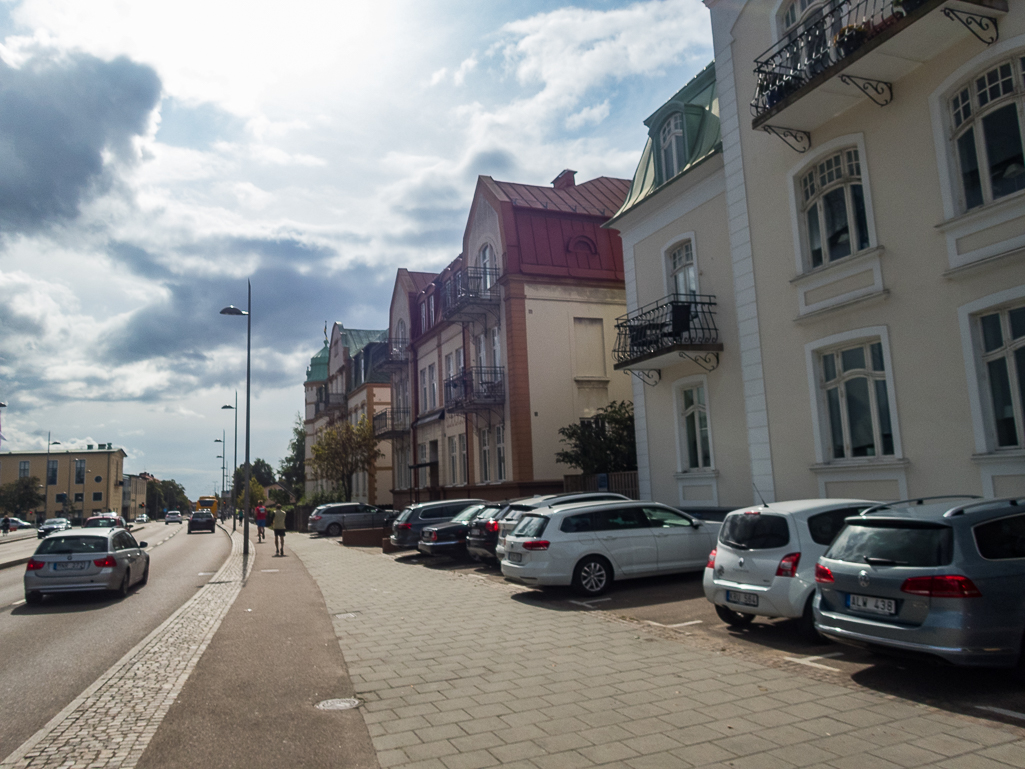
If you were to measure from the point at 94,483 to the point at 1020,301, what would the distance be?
12926cm

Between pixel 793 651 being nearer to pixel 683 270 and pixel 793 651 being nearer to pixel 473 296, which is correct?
pixel 683 270

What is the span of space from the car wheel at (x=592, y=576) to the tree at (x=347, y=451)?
33711 mm

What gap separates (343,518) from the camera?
1532 inches

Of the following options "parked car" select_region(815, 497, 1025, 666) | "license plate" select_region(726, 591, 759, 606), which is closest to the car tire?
"license plate" select_region(726, 591, 759, 606)

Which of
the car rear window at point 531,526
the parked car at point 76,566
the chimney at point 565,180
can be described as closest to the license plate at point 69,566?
the parked car at point 76,566

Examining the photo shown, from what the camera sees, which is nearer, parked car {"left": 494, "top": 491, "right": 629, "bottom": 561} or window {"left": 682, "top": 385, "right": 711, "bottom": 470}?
parked car {"left": 494, "top": 491, "right": 629, "bottom": 561}

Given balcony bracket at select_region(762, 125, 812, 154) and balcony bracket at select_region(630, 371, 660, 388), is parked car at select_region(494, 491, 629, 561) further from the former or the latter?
balcony bracket at select_region(762, 125, 812, 154)

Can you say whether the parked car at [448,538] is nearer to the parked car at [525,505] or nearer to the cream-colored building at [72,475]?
the parked car at [525,505]

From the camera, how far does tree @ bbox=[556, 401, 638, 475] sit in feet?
71.3

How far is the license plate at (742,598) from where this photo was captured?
849 cm

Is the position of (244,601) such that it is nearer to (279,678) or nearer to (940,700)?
(279,678)

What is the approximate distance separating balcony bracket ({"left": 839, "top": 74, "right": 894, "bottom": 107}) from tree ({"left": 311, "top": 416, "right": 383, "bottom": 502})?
36517 millimetres

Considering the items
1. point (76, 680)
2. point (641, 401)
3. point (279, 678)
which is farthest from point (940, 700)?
point (641, 401)

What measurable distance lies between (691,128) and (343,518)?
27.8 m
